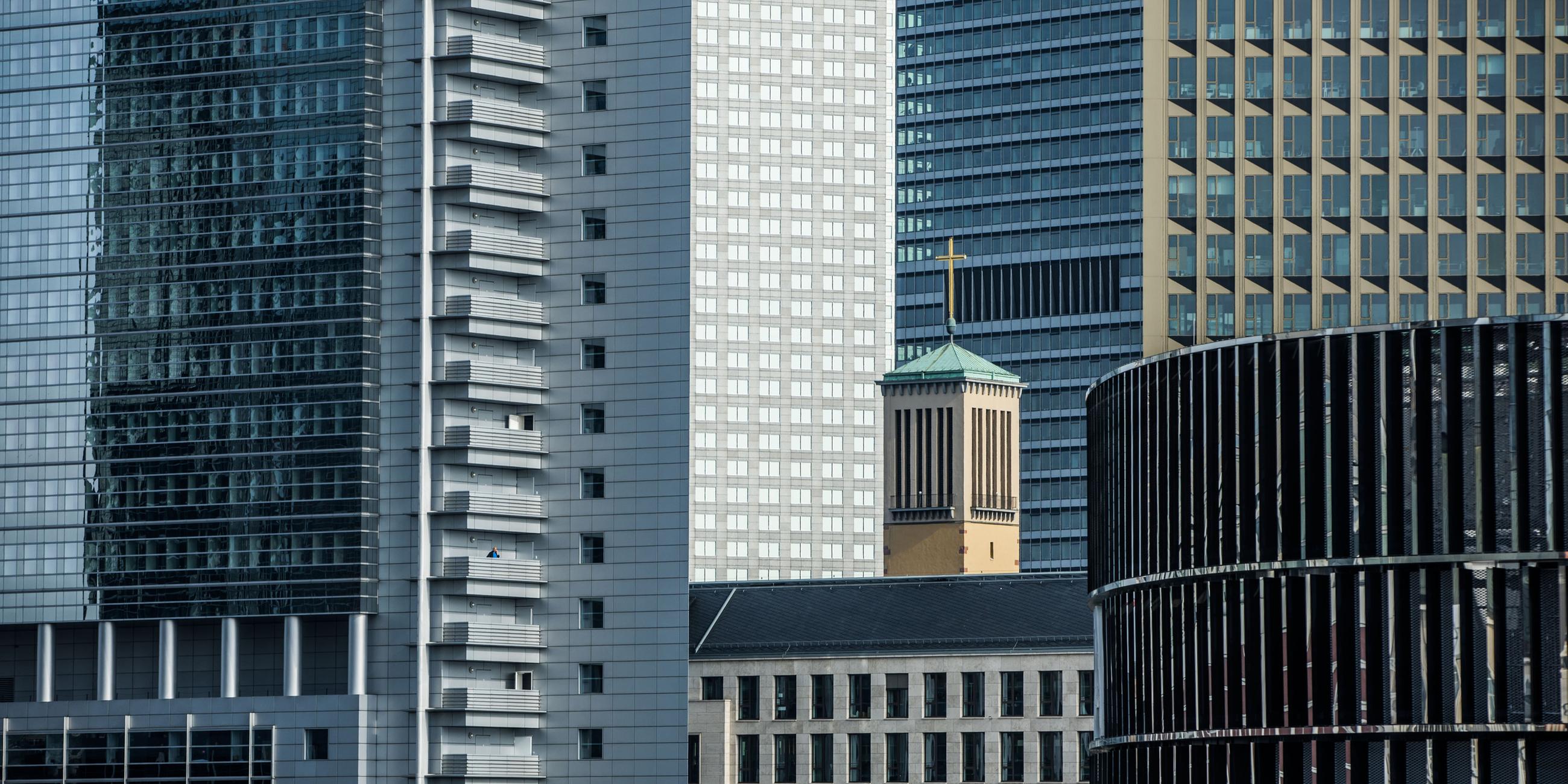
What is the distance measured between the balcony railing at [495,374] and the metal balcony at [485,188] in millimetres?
9913

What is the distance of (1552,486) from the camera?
3066 inches

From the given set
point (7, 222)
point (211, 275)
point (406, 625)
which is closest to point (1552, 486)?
point (406, 625)

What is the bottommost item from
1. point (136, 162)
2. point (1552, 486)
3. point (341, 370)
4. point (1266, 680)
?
point (1266, 680)

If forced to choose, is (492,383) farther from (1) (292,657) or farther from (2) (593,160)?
(1) (292,657)

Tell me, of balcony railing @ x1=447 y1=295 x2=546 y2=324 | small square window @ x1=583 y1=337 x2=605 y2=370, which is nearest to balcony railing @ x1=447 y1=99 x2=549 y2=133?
balcony railing @ x1=447 y1=295 x2=546 y2=324

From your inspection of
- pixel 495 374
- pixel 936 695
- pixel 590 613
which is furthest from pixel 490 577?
pixel 936 695

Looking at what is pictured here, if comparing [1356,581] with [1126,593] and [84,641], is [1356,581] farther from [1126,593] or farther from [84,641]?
[84,641]

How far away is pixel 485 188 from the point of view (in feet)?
588

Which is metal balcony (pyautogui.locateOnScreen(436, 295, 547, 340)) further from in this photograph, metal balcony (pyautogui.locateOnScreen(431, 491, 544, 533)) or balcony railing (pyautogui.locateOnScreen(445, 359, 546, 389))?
metal balcony (pyautogui.locateOnScreen(431, 491, 544, 533))

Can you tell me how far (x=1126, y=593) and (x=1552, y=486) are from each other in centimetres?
1543

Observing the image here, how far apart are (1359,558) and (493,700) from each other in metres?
101

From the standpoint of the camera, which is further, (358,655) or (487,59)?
(487,59)

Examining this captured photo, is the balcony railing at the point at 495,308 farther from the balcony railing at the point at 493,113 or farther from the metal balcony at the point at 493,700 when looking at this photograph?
the metal balcony at the point at 493,700

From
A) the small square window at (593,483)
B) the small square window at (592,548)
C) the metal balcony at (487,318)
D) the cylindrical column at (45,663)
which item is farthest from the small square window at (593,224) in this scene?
the cylindrical column at (45,663)
